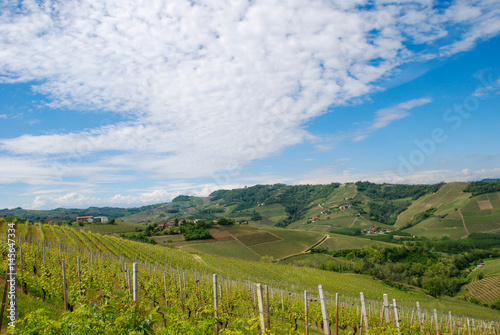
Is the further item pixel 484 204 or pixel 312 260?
pixel 484 204

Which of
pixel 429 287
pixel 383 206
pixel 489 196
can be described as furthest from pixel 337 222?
pixel 429 287

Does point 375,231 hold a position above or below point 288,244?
below

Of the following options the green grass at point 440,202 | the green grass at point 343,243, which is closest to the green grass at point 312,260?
the green grass at point 343,243

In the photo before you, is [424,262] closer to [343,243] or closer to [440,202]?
[343,243]

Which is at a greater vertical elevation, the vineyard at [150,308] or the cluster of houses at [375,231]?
the vineyard at [150,308]

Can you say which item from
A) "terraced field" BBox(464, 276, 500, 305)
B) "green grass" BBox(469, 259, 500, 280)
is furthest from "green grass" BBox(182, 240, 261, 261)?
"green grass" BBox(469, 259, 500, 280)

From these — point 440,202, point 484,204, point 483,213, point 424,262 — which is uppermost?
point 440,202

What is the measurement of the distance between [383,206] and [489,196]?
50.1 m

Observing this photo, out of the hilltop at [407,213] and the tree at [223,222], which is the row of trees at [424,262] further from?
the tree at [223,222]

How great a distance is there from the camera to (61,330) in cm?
425

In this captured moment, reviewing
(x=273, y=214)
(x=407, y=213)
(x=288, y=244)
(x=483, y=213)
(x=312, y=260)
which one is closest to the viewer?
(x=312, y=260)

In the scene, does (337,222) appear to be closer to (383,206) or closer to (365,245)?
(383,206)

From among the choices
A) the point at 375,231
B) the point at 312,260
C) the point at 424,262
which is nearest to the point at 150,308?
the point at 312,260

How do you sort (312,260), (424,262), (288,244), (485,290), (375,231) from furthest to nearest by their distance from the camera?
(375,231), (288,244), (424,262), (312,260), (485,290)
